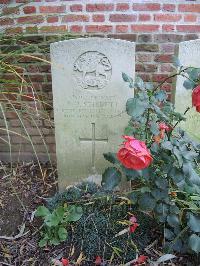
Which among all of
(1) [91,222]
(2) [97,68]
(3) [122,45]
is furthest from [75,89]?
(1) [91,222]

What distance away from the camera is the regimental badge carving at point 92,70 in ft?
8.80

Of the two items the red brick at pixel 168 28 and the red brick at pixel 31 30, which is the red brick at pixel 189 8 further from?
the red brick at pixel 31 30

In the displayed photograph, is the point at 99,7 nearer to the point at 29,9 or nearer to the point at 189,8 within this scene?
the point at 29,9

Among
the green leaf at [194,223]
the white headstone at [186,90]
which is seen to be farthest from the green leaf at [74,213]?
the white headstone at [186,90]

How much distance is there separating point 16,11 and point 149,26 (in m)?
1.07

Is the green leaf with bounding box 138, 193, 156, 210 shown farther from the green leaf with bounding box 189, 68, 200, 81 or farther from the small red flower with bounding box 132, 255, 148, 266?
the green leaf with bounding box 189, 68, 200, 81

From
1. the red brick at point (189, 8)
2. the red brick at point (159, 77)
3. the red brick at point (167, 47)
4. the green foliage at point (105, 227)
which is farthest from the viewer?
the red brick at point (159, 77)

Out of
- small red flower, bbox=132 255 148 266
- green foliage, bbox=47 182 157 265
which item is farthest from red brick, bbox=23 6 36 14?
small red flower, bbox=132 255 148 266

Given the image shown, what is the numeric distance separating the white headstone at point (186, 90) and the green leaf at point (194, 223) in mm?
680

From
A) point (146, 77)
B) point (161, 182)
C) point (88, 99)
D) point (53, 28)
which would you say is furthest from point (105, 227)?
point (53, 28)

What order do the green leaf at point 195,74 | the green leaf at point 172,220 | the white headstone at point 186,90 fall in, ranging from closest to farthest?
the green leaf at point 195,74, the green leaf at point 172,220, the white headstone at point 186,90

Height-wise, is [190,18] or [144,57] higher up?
[190,18]

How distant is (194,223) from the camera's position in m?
2.24

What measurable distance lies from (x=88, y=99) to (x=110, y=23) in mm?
822
